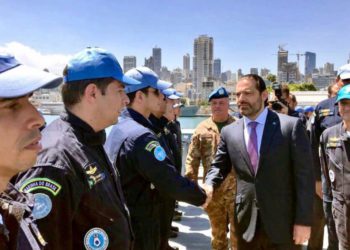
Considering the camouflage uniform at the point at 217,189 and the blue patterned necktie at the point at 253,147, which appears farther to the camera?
the camouflage uniform at the point at 217,189

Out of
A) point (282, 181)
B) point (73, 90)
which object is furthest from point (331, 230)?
point (73, 90)

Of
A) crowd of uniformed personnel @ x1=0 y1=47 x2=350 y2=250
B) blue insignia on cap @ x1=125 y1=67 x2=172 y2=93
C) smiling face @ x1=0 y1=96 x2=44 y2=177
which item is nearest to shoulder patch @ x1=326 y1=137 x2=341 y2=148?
crowd of uniformed personnel @ x1=0 y1=47 x2=350 y2=250

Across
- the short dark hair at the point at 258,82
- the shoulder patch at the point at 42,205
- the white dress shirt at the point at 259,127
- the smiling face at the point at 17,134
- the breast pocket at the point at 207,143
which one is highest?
the short dark hair at the point at 258,82

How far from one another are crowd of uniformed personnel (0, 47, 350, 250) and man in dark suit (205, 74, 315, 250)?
0.24 feet

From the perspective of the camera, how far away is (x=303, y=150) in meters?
3.13

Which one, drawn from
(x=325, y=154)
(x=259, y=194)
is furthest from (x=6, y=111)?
(x=325, y=154)

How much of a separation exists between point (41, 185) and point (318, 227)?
399cm

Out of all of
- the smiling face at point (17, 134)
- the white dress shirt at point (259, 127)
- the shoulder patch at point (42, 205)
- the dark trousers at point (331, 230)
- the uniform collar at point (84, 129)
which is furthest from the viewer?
the dark trousers at point (331, 230)

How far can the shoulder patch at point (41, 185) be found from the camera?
172cm

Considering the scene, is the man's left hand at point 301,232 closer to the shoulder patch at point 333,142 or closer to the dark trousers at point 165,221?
the shoulder patch at point 333,142

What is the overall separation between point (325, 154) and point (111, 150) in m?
2.29

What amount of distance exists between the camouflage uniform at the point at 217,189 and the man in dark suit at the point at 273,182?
1396 millimetres

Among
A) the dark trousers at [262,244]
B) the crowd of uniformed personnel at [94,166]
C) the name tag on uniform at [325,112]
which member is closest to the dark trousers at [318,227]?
the crowd of uniformed personnel at [94,166]

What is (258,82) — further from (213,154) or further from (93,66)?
(213,154)
